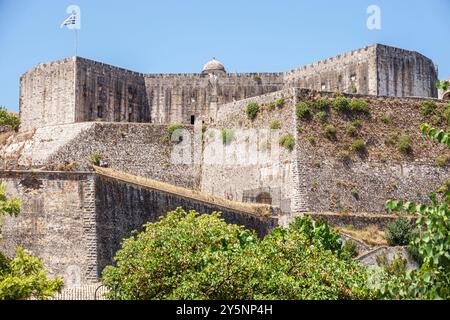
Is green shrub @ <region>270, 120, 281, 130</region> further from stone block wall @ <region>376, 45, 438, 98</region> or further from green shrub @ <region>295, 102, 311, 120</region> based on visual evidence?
stone block wall @ <region>376, 45, 438, 98</region>

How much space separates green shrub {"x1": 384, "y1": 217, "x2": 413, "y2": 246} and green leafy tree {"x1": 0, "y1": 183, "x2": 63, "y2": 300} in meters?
23.1

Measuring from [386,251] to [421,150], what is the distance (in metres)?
11.5

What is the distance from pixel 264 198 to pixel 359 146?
5936 mm

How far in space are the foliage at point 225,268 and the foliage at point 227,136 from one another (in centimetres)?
2388

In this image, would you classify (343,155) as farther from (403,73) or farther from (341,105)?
(403,73)

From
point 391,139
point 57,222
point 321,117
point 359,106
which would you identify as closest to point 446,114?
point 391,139

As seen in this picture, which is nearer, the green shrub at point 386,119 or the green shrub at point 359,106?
the green shrub at point 359,106

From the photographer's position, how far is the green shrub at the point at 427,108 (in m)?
62.2

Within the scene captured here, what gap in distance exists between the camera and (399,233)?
173ft

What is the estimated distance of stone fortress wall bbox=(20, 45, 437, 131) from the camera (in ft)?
221

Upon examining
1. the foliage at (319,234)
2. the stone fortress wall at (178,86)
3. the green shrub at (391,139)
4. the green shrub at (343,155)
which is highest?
the stone fortress wall at (178,86)

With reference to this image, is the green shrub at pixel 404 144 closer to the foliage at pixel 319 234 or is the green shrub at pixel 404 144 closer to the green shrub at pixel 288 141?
the green shrub at pixel 288 141

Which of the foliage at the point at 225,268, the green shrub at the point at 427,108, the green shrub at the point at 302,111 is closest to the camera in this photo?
the foliage at the point at 225,268

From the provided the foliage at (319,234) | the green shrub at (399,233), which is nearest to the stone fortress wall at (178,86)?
the green shrub at (399,233)
